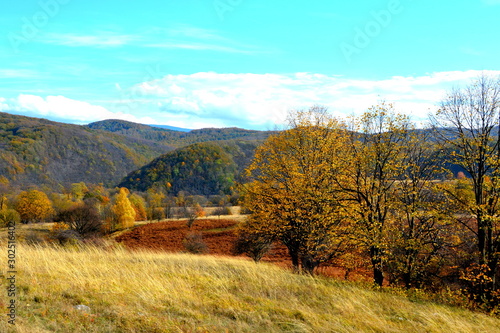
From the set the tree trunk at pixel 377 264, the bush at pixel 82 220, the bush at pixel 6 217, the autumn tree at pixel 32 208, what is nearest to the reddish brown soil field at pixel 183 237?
the bush at pixel 82 220

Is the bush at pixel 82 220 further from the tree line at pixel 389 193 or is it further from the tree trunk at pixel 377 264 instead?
the tree trunk at pixel 377 264

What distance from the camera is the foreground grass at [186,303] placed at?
20.3 ft

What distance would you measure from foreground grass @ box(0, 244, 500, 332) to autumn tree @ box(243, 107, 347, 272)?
5.86 m

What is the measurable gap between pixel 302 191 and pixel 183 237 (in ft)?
115

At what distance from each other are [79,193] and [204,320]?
142 metres

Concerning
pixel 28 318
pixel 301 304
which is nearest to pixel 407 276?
pixel 301 304

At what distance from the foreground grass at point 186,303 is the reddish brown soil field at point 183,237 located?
26164 millimetres

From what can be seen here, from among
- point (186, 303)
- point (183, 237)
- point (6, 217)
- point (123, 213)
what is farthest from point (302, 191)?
point (6, 217)

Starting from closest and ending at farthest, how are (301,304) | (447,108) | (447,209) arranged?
(301,304) < (447,209) < (447,108)

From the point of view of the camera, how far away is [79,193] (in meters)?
131

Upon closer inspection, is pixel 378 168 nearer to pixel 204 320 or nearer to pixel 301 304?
pixel 301 304

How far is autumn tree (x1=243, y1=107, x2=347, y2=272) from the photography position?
17.1 metres

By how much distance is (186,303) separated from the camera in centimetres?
762

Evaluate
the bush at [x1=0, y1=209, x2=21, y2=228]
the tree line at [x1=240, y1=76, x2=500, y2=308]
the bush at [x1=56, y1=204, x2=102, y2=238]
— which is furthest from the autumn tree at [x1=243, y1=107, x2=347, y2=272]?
the bush at [x1=0, y1=209, x2=21, y2=228]
